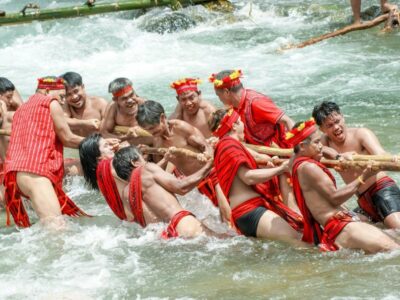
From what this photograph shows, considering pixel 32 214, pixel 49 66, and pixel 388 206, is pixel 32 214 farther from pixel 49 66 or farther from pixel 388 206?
pixel 49 66

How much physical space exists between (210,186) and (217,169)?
3.47 feet

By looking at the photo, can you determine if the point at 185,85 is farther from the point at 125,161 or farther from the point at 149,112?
the point at 125,161

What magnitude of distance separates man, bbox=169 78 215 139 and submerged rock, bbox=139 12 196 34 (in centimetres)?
917

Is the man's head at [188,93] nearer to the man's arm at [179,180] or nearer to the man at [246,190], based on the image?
the man's arm at [179,180]

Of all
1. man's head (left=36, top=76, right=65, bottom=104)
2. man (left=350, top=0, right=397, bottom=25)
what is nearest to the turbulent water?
man (left=350, top=0, right=397, bottom=25)

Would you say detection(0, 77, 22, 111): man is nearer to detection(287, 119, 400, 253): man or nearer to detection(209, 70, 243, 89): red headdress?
detection(209, 70, 243, 89): red headdress

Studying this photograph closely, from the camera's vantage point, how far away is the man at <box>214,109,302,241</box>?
6.35 metres

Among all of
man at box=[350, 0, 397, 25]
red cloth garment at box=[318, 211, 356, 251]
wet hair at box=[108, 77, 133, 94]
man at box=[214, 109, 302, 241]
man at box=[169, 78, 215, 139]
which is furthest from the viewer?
man at box=[350, 0, 397, 25]

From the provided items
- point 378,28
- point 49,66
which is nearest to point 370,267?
point 378,28

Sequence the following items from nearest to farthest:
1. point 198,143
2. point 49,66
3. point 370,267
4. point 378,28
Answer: point 370,267 < point 198,143 < point 378,28 < point 49,66

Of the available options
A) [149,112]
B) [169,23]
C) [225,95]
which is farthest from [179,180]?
[169,23]

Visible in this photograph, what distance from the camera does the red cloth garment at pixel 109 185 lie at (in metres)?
6.92

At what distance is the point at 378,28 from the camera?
14.8 metres

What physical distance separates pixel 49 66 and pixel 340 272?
10.8 m
